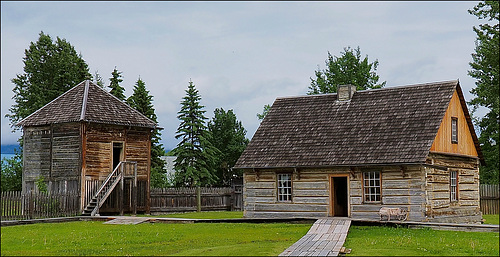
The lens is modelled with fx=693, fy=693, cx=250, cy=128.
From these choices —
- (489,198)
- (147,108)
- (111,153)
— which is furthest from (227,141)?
(489,198)

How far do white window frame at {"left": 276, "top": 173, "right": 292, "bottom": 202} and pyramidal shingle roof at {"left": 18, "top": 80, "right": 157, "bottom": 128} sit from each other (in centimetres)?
974

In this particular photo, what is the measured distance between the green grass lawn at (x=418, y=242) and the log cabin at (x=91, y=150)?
51.4 ft

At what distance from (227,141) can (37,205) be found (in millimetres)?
30068

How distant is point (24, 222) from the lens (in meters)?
27.8

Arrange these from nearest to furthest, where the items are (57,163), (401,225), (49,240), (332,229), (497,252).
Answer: (497,252), (49,240), (332,229), (401,225), (57,163)

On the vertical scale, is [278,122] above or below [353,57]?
below

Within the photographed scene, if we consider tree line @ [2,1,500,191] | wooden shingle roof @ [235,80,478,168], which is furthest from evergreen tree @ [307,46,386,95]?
wooden shingle roof @ [235,80,478,168]

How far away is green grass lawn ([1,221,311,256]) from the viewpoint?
1761 cm

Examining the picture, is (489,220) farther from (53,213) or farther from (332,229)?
(53,213)

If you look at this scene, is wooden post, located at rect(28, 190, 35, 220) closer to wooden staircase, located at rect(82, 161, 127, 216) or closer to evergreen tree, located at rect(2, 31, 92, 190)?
wooden staircase, located at rect(82, 161, 127, 216)

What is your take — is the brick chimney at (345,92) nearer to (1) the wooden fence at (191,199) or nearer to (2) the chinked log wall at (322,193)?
(2) the chinked log wall at (322,193)

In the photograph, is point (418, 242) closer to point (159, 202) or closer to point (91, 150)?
point (91, 150)

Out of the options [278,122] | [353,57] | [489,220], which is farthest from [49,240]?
[353,57]

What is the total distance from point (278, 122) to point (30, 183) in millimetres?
14260
